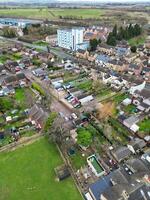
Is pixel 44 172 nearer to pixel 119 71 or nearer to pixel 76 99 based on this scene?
pixel 76 99

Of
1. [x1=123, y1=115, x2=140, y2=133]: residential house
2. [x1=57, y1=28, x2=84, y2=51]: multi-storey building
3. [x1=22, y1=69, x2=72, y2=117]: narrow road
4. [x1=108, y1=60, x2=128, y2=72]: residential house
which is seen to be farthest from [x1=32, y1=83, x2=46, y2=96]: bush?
[x1=57, y1=28, x2=84, y2=51]: multi-storey building

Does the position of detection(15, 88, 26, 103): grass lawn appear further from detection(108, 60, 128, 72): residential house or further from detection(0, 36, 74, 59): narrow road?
detection(108, 60, 128, 72): residential house

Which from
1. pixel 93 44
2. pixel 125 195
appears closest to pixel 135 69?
pixel 93 44

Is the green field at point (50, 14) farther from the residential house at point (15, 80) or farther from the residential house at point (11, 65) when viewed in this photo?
the residential house at point (15, 80)

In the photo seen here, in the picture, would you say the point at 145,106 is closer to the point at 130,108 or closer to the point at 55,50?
the point at 130,108

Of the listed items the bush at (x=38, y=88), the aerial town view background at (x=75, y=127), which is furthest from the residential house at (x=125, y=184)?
the bush at (x=38, y=88)

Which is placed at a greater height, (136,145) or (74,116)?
(136,145)

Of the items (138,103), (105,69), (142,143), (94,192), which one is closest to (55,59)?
(105,69)
